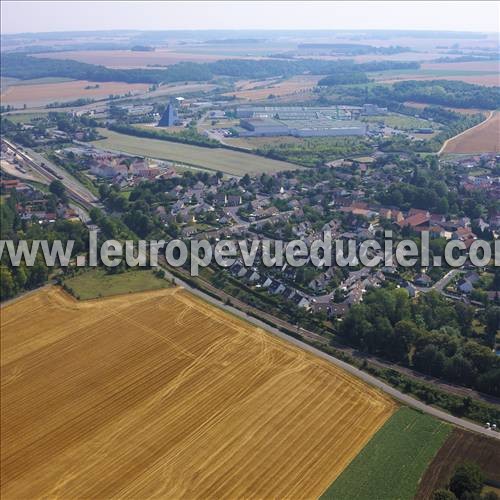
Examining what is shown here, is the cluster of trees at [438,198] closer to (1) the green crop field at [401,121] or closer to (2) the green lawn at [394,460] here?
(2) the green lawn at [394,460]

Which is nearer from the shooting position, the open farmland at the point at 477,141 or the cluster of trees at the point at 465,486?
the cluster of trees at the point at 465,486

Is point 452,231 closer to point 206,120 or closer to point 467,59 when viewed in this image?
point 206,120

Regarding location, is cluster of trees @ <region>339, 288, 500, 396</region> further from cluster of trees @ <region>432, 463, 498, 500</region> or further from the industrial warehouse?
the industrial warehouse

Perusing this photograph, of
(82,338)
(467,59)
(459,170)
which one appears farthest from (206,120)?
(467,59)

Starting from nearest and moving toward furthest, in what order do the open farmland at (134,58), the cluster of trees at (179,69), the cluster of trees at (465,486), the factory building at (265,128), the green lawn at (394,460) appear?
the cluster of trees at (465,486), the green lawn at (394,460), the factory building at (265,128), the cluster of trees at (179,69), the open farmland at (134,58)

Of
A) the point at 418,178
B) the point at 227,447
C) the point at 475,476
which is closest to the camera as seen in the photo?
the point at 475,476

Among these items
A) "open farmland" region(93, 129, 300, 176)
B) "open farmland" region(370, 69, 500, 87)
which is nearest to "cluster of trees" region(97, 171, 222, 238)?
"open farmland" region(93, 129, 300, 176)

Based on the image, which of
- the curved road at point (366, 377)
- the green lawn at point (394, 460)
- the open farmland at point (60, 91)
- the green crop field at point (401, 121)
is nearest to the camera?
the green lawn at point (394, 460)

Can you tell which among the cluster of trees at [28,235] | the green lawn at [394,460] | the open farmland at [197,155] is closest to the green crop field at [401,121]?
the open farmland at [197,155]
